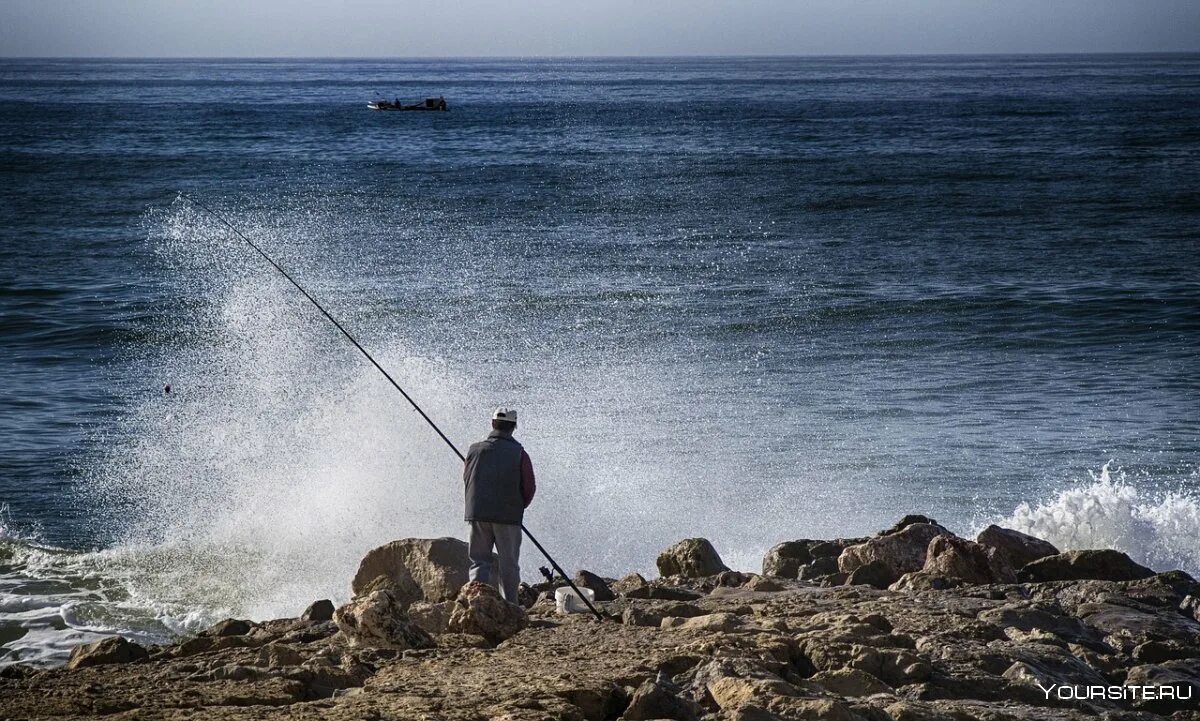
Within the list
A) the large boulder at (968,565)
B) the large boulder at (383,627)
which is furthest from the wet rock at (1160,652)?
the large boulder at (383,627)

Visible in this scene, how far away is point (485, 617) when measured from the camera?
23.6 ft

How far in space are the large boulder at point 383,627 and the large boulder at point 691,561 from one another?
263 cm

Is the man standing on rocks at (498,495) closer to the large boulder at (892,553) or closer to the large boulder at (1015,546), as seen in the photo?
the large boulder at (892,553)

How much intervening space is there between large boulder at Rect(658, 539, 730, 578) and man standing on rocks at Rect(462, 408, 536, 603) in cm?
150

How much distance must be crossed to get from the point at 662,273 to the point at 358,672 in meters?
18.9

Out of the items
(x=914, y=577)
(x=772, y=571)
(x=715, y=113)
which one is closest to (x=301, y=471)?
(x=772, y=571)

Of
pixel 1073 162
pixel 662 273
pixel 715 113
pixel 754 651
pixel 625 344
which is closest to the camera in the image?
pixel 754 651

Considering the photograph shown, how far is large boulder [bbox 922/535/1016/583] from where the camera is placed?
836cm

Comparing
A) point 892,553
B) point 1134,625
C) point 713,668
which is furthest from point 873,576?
point 713,668

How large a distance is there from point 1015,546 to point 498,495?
138 inches

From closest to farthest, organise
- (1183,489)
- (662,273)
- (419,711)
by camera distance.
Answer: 1. (419,711)
2. (1183,489)
3. (662,273)

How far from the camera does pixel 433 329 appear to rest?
2014 cm

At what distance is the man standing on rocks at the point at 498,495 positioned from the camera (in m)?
8.12

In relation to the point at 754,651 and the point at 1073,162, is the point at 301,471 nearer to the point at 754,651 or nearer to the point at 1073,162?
the point at 754,651
